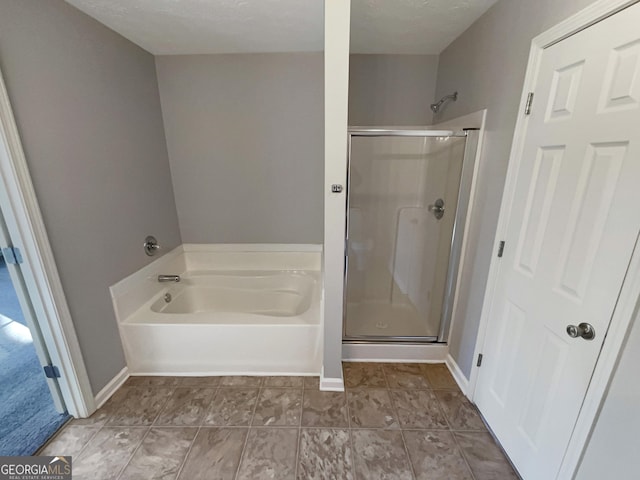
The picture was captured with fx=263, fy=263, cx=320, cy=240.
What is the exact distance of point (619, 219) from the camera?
0.87 meters

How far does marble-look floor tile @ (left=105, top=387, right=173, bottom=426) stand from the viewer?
62.8 inches

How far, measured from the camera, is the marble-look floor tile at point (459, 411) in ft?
5.13

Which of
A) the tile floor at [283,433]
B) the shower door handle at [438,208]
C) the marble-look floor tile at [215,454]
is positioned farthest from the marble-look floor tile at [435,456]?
the shower door handle at [438,208]

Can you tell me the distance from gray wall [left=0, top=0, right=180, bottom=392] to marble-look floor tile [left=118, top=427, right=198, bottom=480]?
0.57 metres

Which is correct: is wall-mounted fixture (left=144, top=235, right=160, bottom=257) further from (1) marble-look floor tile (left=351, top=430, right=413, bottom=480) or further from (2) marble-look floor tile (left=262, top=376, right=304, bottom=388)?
(1) marble-look floor tile (left=351, top=430, right=413, bottom=480)

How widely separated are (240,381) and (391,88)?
2683mm

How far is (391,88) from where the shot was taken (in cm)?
233

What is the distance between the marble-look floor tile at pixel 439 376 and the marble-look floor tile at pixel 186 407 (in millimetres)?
1542

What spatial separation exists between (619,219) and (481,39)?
4.57 ft

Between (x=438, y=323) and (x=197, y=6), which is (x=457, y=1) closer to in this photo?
(x=197, y=6)

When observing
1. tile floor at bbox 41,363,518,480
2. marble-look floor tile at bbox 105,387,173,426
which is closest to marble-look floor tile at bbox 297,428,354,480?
tile floor at bbox 41,363,518,480

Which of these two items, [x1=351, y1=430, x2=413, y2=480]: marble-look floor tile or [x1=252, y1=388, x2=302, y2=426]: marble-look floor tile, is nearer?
[x1=351, y1=430, x2=413, y2=480]: marble-look floor tile


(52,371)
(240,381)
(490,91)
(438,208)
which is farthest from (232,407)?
(490,91)

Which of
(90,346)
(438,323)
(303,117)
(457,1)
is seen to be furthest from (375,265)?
(90,346)
